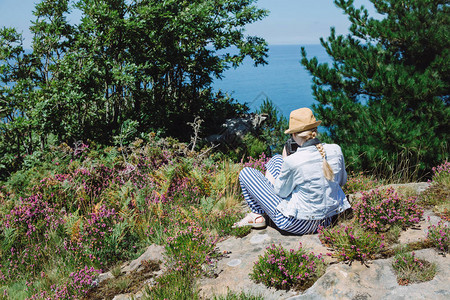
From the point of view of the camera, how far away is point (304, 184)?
12.8 feet

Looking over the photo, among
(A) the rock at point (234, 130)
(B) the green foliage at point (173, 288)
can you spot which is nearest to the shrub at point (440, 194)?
(B) the green foliage at point (173, 288)

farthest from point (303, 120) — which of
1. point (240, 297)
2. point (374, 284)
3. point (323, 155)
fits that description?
point (240, 297)

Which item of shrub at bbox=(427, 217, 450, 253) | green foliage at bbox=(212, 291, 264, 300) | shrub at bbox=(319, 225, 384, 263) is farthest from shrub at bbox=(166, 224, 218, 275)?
shrub at bbox=(427, 217, 450, 253)

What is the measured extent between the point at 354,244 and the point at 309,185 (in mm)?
758

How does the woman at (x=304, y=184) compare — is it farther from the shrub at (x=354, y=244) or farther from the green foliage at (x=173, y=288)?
the green foliage at (x=173, y=288)

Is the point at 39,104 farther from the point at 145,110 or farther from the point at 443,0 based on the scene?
the point at 443,0

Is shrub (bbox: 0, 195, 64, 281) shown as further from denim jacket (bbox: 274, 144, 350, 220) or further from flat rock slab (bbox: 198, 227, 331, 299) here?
denim jacket (bbox: 274, 144, 350, 220)

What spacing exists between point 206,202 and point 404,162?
4209 millimetres

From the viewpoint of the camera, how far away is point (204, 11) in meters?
8.24

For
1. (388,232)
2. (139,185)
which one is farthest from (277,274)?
(139,185)

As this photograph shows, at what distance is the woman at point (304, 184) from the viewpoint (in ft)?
12.5

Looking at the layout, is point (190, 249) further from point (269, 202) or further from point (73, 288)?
point (73, 288)

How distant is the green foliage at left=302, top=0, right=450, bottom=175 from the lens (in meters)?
6.75

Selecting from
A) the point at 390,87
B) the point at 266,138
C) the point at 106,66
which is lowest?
the point at 266,138
